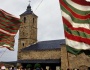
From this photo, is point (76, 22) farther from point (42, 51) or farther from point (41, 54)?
point (41, 54)

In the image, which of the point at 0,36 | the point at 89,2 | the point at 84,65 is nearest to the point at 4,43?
the point at 0,36

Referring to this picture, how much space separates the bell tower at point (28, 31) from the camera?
50656mm

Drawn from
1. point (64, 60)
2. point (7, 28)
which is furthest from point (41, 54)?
point (7, 28)

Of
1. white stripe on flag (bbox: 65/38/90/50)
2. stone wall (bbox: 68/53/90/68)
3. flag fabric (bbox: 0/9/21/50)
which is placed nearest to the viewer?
white stripe on flag (bbox: 65/38/90/50)

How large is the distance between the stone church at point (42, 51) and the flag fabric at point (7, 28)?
2604 centimetres

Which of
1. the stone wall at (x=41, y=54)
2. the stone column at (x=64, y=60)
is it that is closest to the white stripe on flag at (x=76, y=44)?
the stone column at (x=64, y=60)

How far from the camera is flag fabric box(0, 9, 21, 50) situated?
7.89 meters

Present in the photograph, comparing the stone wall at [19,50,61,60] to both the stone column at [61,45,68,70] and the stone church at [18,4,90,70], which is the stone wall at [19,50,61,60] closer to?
the stone church at [18,4,90,70]

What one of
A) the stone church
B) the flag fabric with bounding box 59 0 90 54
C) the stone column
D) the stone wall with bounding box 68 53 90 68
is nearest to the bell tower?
the stone church

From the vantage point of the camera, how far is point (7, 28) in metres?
8.05

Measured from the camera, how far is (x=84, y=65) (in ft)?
114

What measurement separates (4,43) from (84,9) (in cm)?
346

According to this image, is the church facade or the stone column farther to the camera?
the church facade

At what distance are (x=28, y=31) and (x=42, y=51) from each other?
9.05 m
